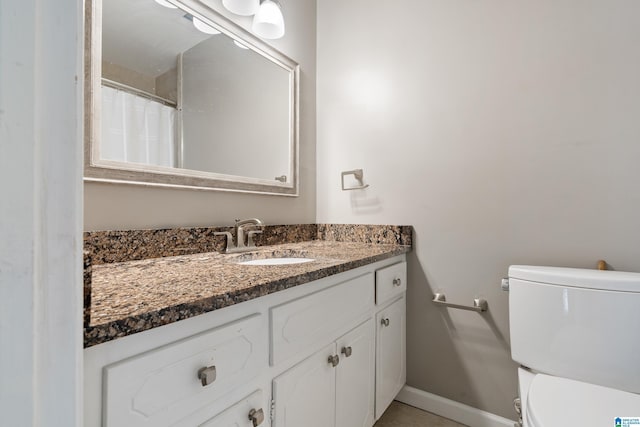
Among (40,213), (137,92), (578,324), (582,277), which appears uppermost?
(137,92)

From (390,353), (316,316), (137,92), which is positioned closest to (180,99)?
(137,92)

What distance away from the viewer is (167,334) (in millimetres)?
565

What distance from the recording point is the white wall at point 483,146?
46.8 inches

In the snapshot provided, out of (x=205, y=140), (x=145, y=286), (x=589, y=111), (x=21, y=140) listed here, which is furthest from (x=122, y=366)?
(x=589, y=111)

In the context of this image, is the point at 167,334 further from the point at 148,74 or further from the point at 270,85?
the point at 270,85

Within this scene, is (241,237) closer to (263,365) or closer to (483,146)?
(263,365)

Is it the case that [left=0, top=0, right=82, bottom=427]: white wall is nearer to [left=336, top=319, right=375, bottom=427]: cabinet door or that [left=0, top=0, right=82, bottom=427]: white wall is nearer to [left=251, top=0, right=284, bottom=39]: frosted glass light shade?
[left=336, top=319, right=375, bottom=427]: cabinet door

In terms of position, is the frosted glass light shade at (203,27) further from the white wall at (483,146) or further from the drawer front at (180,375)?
the drawer front at (180,375)

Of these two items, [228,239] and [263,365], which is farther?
[228,239]

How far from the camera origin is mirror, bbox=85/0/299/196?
3.22 ft

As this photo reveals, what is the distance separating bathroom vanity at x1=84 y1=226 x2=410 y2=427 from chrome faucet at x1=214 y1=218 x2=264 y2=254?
0.08 metres

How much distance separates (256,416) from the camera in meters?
0.72

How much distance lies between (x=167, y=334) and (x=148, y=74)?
Answer: 37.4 inches

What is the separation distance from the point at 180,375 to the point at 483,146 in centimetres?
146
